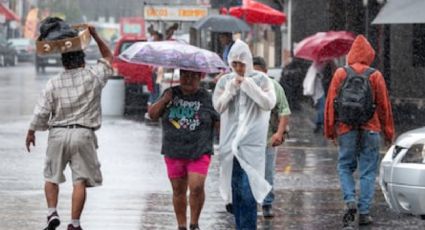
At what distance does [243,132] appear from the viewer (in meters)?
10.3

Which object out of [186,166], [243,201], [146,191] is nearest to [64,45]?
[186,166]

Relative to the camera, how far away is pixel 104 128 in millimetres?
22734

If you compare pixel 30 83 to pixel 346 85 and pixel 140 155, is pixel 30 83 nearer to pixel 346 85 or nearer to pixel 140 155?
pixel 140 155

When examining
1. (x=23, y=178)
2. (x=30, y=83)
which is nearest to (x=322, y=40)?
(x=23, y=178)

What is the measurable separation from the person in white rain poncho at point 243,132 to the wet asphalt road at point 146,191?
1.38 metres

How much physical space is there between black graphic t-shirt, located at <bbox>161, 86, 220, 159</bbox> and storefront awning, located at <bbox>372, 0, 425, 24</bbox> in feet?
29.1

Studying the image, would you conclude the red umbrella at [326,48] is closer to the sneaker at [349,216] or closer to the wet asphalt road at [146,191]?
the wet asphalt road at [146,191]

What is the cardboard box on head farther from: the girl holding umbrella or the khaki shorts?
the khaki shorts

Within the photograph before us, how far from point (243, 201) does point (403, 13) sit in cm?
1027

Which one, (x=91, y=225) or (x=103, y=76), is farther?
(x=91, y=225)

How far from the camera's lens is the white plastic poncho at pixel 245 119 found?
33.5ft

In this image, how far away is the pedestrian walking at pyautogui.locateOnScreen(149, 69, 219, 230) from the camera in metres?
10.6

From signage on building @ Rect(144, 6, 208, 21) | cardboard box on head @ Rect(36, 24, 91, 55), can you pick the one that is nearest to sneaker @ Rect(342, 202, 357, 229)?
cardboard box on head @ Rect(36, 24, 91, 55)

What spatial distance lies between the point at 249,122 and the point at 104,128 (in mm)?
12637
